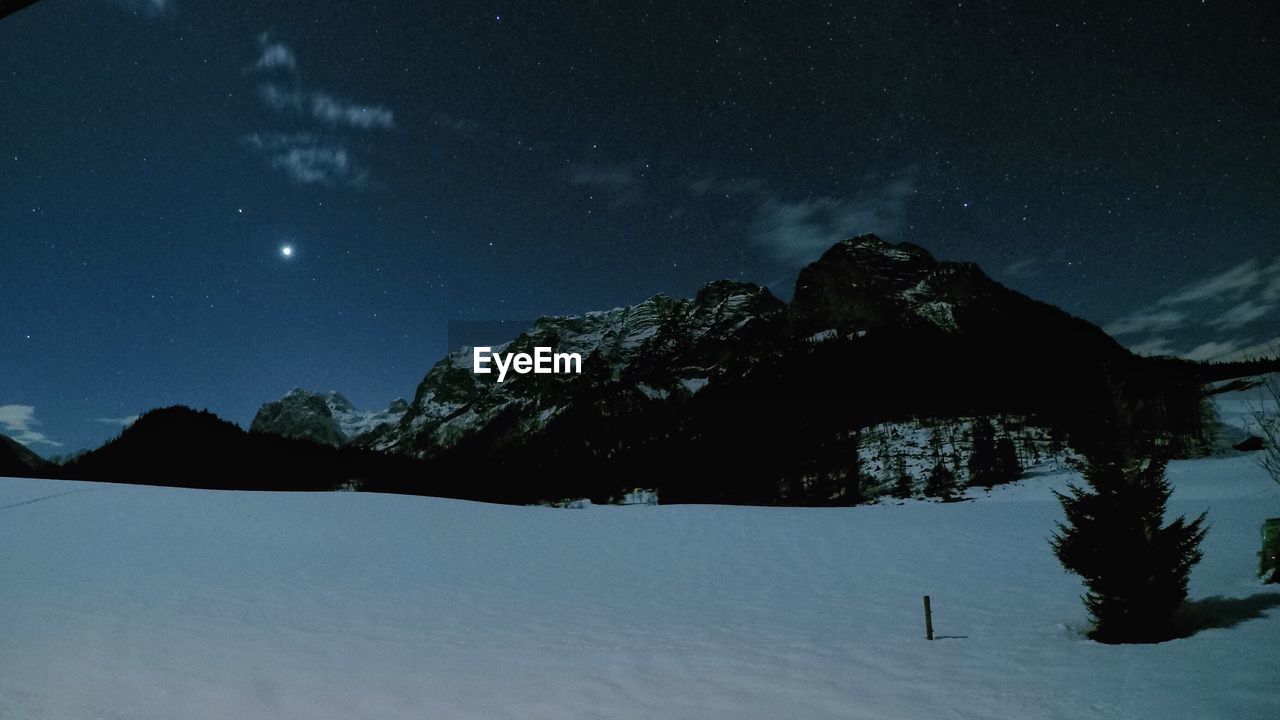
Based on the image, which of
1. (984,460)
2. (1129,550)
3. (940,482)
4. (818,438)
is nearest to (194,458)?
(1129,550)

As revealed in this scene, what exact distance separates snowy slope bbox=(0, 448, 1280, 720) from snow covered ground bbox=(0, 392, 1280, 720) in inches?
3.0

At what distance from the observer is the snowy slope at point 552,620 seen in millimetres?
9234

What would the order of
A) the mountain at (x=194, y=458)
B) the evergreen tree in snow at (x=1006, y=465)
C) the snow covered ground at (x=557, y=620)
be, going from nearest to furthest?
the snow covered ground at (x=557, y=620) → the evergreen tree in snow at (x=1006, y=465) → the mountain at (x=194, y=458)

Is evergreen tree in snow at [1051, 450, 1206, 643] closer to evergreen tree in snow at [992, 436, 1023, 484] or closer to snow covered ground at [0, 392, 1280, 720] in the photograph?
snow covered ground at [0, 392, 1280, 720]

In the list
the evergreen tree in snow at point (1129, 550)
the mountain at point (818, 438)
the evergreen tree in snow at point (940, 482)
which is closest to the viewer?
the evergreen tree in snow at point (1129, 550)

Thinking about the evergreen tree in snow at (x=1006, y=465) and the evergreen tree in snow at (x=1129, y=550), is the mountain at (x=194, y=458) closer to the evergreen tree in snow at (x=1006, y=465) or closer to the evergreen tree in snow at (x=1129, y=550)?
the evergreen tree in snow at (x=1129, y=550)

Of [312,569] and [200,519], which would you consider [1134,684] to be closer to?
[312,569]

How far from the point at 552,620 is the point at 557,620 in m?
0.13

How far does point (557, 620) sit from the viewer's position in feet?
52.2

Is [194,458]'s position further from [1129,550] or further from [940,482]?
[940,482]

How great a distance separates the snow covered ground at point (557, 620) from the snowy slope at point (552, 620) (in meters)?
0.08

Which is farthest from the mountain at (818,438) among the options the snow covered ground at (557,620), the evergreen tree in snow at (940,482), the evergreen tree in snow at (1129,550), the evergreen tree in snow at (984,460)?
the evergreen tree in snow at (1129,550)

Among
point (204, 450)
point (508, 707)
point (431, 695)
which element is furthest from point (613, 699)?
point (204, 450)

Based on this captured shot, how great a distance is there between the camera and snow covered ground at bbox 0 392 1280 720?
9.21 m
